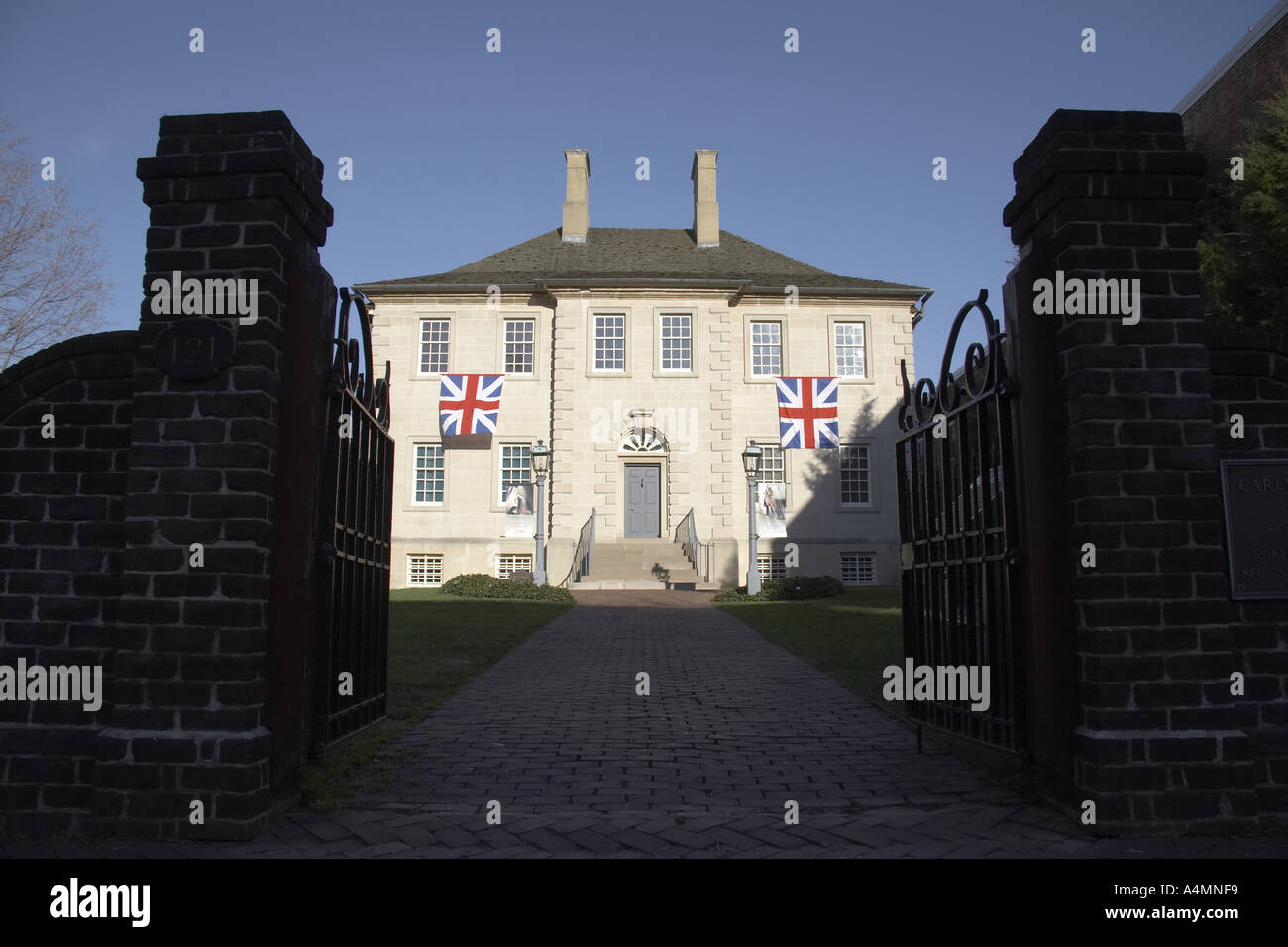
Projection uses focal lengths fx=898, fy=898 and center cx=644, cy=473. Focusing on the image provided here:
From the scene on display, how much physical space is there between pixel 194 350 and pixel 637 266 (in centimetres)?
2725

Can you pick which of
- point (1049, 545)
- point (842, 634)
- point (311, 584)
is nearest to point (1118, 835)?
point (1049, 545)

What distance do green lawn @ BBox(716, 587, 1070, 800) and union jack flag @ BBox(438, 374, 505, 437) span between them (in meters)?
10.6

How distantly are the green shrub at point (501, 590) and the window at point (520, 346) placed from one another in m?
9.12

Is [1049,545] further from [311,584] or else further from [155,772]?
[155,772]

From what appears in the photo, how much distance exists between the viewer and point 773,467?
3000 centimetres

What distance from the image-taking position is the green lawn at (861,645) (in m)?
5.15

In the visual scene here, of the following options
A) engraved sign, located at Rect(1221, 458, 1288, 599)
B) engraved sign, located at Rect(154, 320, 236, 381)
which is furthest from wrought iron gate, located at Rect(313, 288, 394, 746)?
engraved sign, located at Rect(1221, 458, 1288, 599)

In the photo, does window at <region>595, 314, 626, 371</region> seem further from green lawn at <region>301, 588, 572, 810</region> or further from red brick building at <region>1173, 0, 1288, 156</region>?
red brick building at <region>1173, 0, 1288, 156</region>

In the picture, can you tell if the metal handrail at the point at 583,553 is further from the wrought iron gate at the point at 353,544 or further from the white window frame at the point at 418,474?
the wrought iron gate at the point at 353,544

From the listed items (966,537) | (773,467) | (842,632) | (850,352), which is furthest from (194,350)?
(850,352)

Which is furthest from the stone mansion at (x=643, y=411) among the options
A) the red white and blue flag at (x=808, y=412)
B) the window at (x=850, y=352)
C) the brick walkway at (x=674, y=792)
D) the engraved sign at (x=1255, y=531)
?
the engraved sign at (x=1255, y=531)

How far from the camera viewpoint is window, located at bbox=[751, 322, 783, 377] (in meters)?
30.4

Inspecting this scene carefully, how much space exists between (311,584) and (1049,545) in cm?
384

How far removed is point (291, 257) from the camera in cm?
473
